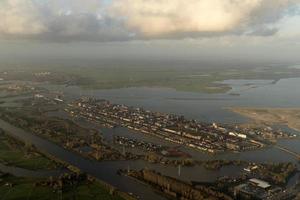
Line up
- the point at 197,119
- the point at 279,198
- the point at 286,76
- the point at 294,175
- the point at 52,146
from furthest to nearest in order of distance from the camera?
1. the point at 286,76
2. the point at 197,119
3. the point at 52,146
4. the point at 294,175
5. the point at 279,198

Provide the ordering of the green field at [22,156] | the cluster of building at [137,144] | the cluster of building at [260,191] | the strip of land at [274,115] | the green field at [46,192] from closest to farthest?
the green field at [46,192] → the cluster of building at [260,191] → the green field at [22,156] → the cluster of building at [137,144] → the strip of land at [274,115]

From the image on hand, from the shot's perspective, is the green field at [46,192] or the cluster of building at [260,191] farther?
the cluster of building at [260,191]

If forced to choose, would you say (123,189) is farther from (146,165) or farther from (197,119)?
(197,119)

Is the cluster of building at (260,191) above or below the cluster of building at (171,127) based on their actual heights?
below

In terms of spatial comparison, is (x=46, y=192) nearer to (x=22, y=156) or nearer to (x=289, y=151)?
(x=22, y=156)

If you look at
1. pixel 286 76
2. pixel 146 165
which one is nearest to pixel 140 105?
pixel 146 165

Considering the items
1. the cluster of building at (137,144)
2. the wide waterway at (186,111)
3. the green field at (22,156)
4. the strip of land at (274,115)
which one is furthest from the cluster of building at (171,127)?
the green field at (22,156)

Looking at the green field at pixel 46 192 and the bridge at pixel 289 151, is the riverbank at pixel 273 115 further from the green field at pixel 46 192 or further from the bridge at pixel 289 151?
the green field at pixel 46 192
